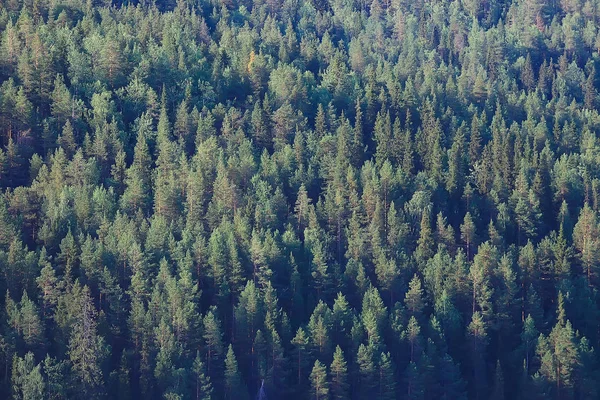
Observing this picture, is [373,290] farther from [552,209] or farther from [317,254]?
[552,209]

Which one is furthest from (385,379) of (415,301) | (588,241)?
(588,241)

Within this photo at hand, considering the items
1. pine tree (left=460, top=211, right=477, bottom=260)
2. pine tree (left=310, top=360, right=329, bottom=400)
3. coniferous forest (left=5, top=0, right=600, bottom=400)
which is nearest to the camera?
pine tree (left=310, top=360, right=329, bottom=400)

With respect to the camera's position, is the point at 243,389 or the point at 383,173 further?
the point at 383,173

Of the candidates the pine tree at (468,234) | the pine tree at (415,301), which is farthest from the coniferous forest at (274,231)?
the pine tree at (468,234)

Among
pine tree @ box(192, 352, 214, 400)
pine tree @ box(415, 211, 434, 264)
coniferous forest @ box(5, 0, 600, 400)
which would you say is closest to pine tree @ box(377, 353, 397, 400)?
coniferous forest @ box(5, 0, 600, 400)

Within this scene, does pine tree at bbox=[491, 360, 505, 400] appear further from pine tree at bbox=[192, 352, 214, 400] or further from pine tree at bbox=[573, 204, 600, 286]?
pine tree at bbox=[192, 352, 214, 400]

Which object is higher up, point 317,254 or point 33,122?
point 33,122

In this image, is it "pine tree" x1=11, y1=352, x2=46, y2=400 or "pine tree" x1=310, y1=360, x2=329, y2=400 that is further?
"pine tree" x1=310, y1=360, x2=329, y2=400

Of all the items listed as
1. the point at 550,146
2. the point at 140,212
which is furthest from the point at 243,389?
the point at 550,146

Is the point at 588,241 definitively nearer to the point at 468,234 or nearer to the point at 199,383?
the point at 468,234
